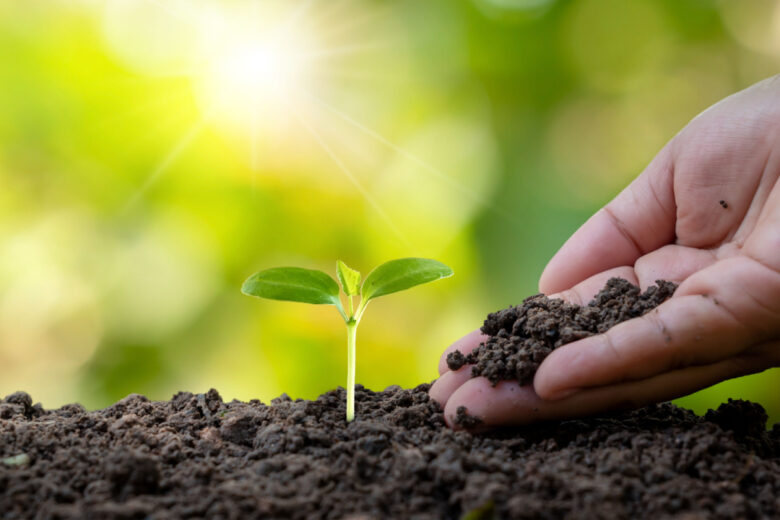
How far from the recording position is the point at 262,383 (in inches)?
107

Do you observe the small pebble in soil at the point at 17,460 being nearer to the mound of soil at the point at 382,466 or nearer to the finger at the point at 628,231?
the mound of soil at the point at 382,466

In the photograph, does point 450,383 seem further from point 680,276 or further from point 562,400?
point 680,276

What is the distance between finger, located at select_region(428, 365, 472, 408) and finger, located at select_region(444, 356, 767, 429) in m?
0.10

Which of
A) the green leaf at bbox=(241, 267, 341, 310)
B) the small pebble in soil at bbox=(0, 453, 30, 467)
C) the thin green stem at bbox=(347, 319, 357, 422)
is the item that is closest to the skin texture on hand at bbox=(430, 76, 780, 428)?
the thin green stem at bbox=(347, 319, 357, 422)

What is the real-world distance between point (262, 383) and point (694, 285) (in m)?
1.98

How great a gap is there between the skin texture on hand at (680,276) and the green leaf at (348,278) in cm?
29

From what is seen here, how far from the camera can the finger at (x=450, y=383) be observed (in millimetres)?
1384

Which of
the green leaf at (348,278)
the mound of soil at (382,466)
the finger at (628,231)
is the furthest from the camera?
the finger at (628,231)

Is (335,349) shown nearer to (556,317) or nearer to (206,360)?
(206,360)

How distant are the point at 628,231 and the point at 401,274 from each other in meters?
→ 0.81

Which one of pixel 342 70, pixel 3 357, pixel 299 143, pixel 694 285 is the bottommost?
pixel 694 285

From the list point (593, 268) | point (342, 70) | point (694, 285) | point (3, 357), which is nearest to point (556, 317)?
point (694, 285)

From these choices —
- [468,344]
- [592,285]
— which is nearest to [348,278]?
[468,344]

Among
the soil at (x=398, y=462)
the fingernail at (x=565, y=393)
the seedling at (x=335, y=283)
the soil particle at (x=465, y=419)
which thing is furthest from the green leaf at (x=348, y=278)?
the fingernail at (x=565, y=393)
